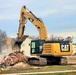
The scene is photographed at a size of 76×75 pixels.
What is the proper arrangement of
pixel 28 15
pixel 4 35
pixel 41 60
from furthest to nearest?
pixel 4 35, pixel 28 15, pixel 41 60

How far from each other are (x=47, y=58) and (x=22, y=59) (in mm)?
3109

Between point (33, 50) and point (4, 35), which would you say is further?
point (4, 35)

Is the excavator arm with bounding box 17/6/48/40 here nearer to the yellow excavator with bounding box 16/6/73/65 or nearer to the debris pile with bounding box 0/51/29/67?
the yellow excavator with bounding box 16/6/73/65

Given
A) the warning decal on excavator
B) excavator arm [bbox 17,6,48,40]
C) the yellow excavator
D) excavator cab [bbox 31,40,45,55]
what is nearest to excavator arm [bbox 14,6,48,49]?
excavator arm [bbox 17,6,48,40]

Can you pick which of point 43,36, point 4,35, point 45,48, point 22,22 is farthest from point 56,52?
point 4,35

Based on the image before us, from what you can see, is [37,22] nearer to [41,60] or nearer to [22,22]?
[22,22]

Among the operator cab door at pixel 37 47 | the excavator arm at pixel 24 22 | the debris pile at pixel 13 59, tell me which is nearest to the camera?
the operator cab door at pixel 37 47

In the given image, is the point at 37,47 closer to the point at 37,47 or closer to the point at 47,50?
the point at 37,47

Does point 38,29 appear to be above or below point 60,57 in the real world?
above

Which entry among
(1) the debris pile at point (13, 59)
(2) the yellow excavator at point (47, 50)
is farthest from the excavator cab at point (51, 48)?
(1) the debris pile at point (13, 59)

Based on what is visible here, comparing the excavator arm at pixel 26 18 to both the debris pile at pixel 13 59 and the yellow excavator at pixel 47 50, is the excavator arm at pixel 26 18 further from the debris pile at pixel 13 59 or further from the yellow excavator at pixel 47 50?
the debris pile at pixel 13 59

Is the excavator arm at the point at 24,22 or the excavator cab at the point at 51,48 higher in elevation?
the excavator arm at the point at 24,22

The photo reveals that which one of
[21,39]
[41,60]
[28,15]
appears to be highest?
[28,15]

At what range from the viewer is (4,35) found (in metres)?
125
